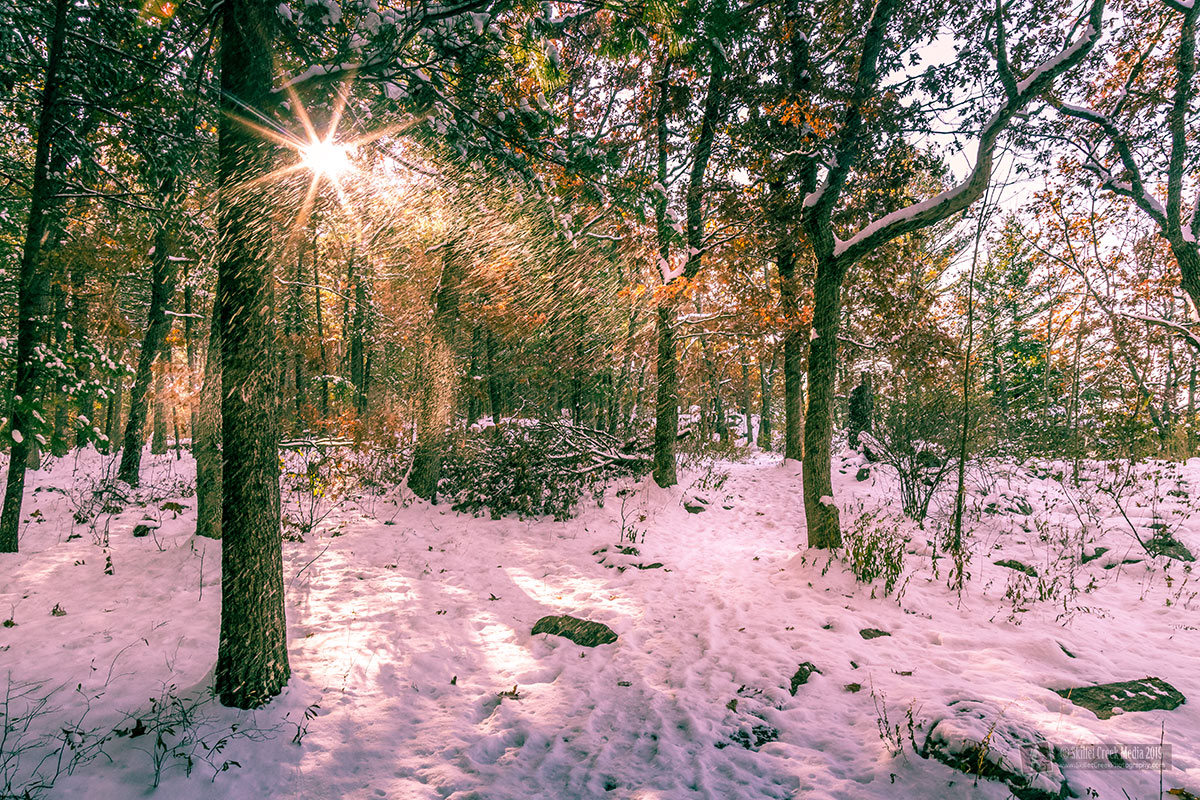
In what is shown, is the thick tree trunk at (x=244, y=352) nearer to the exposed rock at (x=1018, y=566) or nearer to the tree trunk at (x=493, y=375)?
the exposed rock at (x=1018, y=566)

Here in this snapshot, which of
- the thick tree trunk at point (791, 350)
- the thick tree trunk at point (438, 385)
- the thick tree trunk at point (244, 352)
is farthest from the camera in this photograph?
the thick tree trunk at point (791, 350)

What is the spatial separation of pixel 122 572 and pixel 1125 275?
75.1 feet

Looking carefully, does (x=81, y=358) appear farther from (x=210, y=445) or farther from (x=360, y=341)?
(x=360, y=341)

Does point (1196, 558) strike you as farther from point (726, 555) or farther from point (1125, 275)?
point (1125, 275)

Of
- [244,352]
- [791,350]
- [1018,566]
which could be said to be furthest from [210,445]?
[791,350]

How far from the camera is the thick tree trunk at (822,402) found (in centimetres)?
643

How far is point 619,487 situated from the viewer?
10812mm

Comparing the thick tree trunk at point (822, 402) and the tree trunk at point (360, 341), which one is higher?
the tree trunk at point (360, 341)

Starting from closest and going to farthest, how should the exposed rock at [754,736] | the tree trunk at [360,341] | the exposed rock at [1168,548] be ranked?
the exposed rock at [754,736] < the exposed rock at [1168,548] < the tree trunk at [360,341]

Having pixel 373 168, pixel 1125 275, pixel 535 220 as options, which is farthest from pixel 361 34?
pixel 1125 275

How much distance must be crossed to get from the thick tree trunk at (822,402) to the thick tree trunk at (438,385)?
647 cm

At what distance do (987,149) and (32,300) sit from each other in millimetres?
11847

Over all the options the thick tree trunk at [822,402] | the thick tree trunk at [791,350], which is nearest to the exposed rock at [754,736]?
the thick tree trunk at [822,402]

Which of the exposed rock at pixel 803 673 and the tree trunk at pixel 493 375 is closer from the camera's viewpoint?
the exposed rock at pixel 803 673
